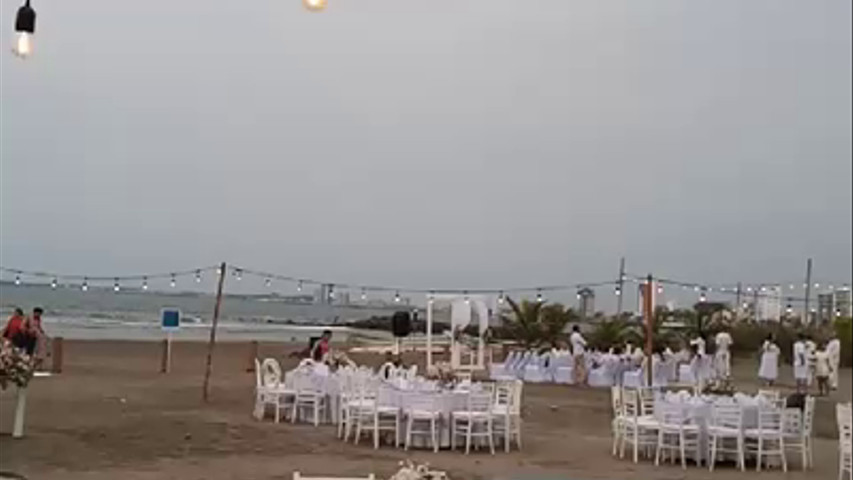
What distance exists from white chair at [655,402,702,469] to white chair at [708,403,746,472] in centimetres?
15

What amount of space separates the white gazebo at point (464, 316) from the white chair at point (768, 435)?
9194mm

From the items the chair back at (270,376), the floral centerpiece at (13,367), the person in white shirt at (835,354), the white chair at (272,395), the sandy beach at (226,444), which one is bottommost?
the sandy beach at (226,444)

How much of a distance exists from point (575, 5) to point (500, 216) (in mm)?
7066

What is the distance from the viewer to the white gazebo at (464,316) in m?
19.8

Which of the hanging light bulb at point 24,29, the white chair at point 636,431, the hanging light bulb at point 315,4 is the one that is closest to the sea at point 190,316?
the white chair at point 636,431

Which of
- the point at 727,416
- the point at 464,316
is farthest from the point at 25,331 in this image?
the point at 464,316

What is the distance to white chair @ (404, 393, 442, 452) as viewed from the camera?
10.2 metres

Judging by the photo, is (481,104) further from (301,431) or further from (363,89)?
(301,431)

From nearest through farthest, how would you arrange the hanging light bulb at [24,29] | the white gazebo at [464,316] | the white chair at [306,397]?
the hanging light bulb at [24,29]
the white chair at [306,397]
the white gazebo at [464,316]

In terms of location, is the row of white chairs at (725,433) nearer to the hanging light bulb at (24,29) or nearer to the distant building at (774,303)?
the distant building at (774,303)

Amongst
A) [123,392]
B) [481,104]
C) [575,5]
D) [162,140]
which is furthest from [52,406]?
[575,5]

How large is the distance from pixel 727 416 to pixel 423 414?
2473 mm

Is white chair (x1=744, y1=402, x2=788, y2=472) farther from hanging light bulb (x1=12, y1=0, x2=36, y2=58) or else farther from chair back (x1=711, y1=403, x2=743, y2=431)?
hanging light bulb (x1=12, y1=0, x2=36, y2=58)

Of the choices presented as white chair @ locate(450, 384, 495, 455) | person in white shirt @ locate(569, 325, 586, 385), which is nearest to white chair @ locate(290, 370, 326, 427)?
white chair @ locate(450, 384, 495, 455)
